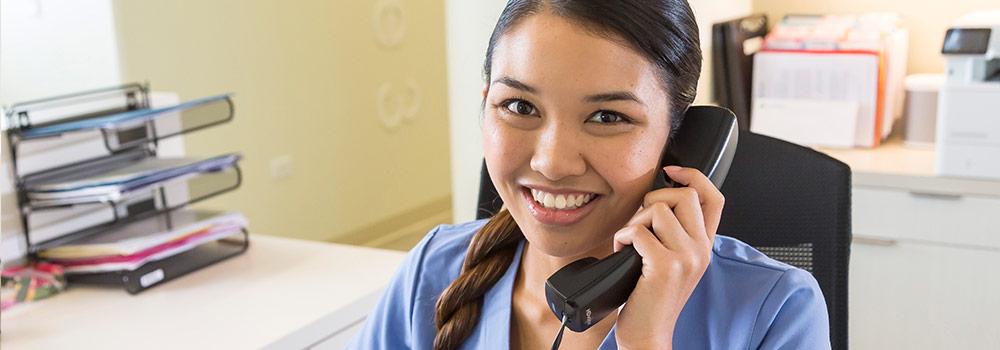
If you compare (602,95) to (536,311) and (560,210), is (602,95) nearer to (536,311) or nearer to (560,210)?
(560,210)

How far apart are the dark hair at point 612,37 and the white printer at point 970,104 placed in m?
1.54

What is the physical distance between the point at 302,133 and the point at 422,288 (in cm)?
272

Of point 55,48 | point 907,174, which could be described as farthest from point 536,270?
point 55,48

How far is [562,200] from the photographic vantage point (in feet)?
3.26

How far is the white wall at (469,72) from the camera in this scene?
8.83 ft

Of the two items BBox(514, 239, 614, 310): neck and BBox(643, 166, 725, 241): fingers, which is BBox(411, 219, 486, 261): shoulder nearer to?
BBox(514, 239, 614, 310): neck

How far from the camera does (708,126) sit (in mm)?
1054

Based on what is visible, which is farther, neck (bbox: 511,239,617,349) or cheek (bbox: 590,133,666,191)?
neck (bbox: 511,239,617,349)

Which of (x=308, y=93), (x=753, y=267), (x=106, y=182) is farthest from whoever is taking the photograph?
(x=308, y=93)

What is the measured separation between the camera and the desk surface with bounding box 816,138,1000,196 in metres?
2.36

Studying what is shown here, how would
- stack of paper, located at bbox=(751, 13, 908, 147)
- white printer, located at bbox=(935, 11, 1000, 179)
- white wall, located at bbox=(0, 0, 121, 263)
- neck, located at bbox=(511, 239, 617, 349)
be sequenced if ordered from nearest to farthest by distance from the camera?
neck, located at bbox=(511, 239, 617, 349) < white printer, located at bbox=(935, 11, 1000, 179) < stack of paper, located at bbox=(751, 13, 908, 147) < white wall, located at bbox=(0, 0, 121, 263)

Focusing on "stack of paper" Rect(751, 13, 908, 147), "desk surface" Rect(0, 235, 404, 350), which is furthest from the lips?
"stack of paper" Rect(751, 13, 908, 147)

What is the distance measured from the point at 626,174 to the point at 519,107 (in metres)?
0.12

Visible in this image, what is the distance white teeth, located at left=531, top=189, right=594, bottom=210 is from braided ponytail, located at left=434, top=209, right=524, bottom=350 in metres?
0.19
